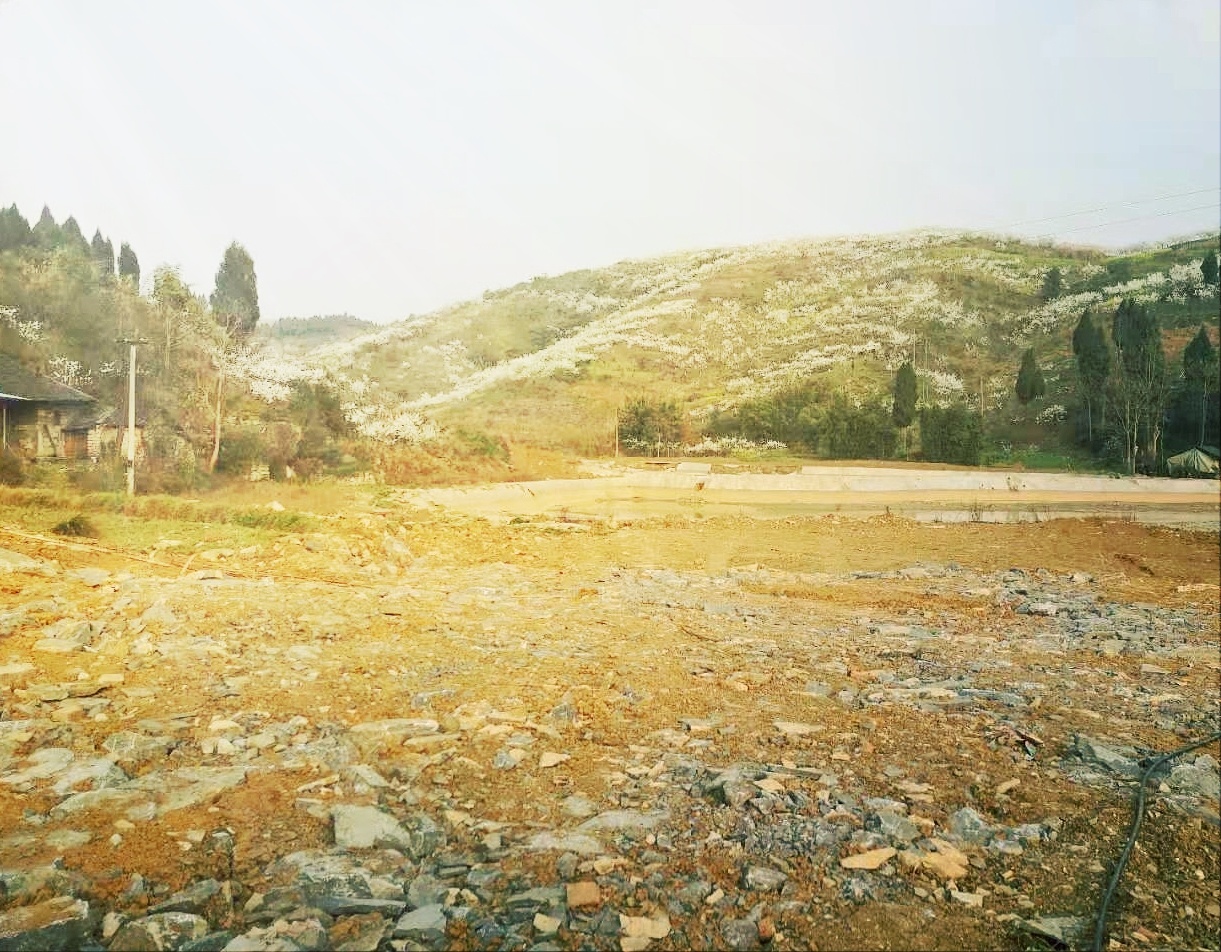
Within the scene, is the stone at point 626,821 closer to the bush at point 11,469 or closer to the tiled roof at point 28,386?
the bush at point 11,469

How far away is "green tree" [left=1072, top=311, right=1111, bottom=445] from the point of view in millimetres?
28703

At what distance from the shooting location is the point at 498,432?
25.4 m

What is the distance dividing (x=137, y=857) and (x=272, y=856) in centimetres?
61

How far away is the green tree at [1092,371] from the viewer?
28703 millimetres

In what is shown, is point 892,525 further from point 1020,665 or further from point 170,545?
point 170,545

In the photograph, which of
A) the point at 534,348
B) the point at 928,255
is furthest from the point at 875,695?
the point at 928,255

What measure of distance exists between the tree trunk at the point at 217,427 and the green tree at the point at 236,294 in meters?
1.94

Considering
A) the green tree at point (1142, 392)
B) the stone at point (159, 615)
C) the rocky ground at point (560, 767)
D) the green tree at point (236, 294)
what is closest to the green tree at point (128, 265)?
the green tree at point (236, 294)

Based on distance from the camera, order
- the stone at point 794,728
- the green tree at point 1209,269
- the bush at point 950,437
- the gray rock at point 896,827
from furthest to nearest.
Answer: the green tree at point 1209,269, the bush at point 950,437, the stone at point 794,728, the gray rock at point 896,827

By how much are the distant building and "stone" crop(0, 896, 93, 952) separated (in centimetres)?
745

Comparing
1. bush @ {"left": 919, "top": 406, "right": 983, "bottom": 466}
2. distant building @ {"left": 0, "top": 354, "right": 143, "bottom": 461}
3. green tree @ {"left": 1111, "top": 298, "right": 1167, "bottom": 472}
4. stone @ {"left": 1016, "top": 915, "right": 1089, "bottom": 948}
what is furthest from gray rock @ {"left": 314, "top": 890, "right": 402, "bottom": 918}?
green tree @ {"left": 1111, "top": 298, "right": 1167, "bottom": 472}

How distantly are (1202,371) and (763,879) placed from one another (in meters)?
31.2

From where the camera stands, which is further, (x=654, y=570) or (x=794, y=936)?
(x=654, y=570)

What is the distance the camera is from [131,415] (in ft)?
35.4
